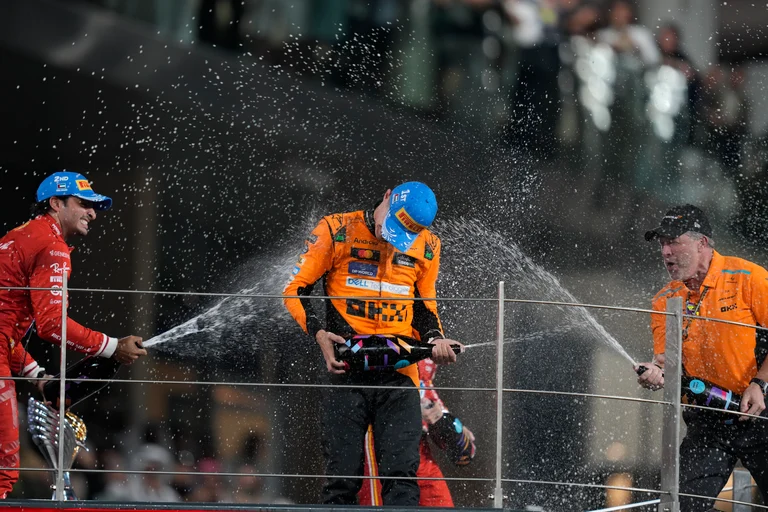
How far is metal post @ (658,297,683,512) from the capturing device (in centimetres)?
269

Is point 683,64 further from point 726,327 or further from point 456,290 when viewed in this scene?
point 726,327

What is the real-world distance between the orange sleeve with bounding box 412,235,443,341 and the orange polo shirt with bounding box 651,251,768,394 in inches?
24.8

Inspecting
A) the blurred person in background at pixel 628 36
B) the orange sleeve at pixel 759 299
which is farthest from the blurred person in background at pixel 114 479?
the blurred person in background at pixel 628 36

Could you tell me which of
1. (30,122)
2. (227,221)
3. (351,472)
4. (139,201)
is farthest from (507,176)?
(351,472)

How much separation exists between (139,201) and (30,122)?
541 mm

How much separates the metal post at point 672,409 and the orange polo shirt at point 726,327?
0.61 metres

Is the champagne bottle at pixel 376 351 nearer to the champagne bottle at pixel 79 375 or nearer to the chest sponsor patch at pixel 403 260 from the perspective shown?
the chest sponsor patch at pixel 403 260

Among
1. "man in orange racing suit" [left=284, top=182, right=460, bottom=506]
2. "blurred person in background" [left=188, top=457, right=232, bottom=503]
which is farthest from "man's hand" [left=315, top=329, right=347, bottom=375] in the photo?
"blurred person in background" [left=188, top=457, right=232, bottom=503]

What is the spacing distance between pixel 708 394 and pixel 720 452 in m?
0.17

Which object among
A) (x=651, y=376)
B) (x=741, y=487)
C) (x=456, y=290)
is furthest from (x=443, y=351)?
(x=456, y=290)

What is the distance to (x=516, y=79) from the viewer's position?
5.82 meters

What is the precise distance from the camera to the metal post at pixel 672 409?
8.83 ft

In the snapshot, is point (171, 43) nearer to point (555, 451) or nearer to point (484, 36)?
point (484, 36)

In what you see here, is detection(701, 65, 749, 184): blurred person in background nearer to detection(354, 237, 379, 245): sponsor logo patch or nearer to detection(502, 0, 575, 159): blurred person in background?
detection(502, 0, 575, 159): blurred person in background
